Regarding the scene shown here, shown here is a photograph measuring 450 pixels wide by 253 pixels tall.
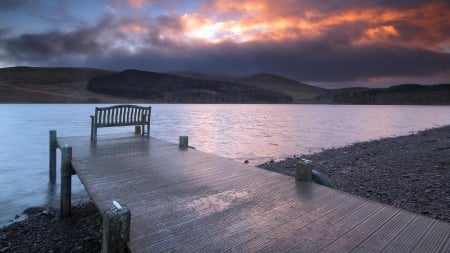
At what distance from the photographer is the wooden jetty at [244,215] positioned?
118 inches

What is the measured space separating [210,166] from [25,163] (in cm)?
1342

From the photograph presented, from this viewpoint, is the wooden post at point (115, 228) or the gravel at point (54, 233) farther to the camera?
the gravel at point (54, 233)

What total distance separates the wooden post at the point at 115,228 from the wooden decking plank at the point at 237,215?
0.93ft

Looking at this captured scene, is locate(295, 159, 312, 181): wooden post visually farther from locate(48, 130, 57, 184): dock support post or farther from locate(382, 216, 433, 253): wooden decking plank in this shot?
locate(48, 130, 57, 184): dock support post

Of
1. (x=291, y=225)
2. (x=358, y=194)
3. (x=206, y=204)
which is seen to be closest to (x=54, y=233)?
(x=206, y=204)

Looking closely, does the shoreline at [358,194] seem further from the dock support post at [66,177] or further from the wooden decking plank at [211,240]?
the wooden decking plank at [211,240]

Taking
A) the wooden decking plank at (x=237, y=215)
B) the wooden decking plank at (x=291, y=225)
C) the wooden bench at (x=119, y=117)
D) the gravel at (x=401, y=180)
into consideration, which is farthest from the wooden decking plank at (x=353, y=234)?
the wooden bench at (x=119, y=117)

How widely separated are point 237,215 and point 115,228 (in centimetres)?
158

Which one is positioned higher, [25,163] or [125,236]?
[125,236]

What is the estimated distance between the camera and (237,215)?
3.74 meters

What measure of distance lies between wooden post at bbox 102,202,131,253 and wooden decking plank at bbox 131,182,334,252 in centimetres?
28

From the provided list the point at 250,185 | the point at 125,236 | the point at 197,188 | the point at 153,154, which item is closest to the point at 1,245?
the point at 153,154

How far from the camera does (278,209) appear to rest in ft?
13.0

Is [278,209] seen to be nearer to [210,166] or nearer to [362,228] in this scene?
[362,228]
